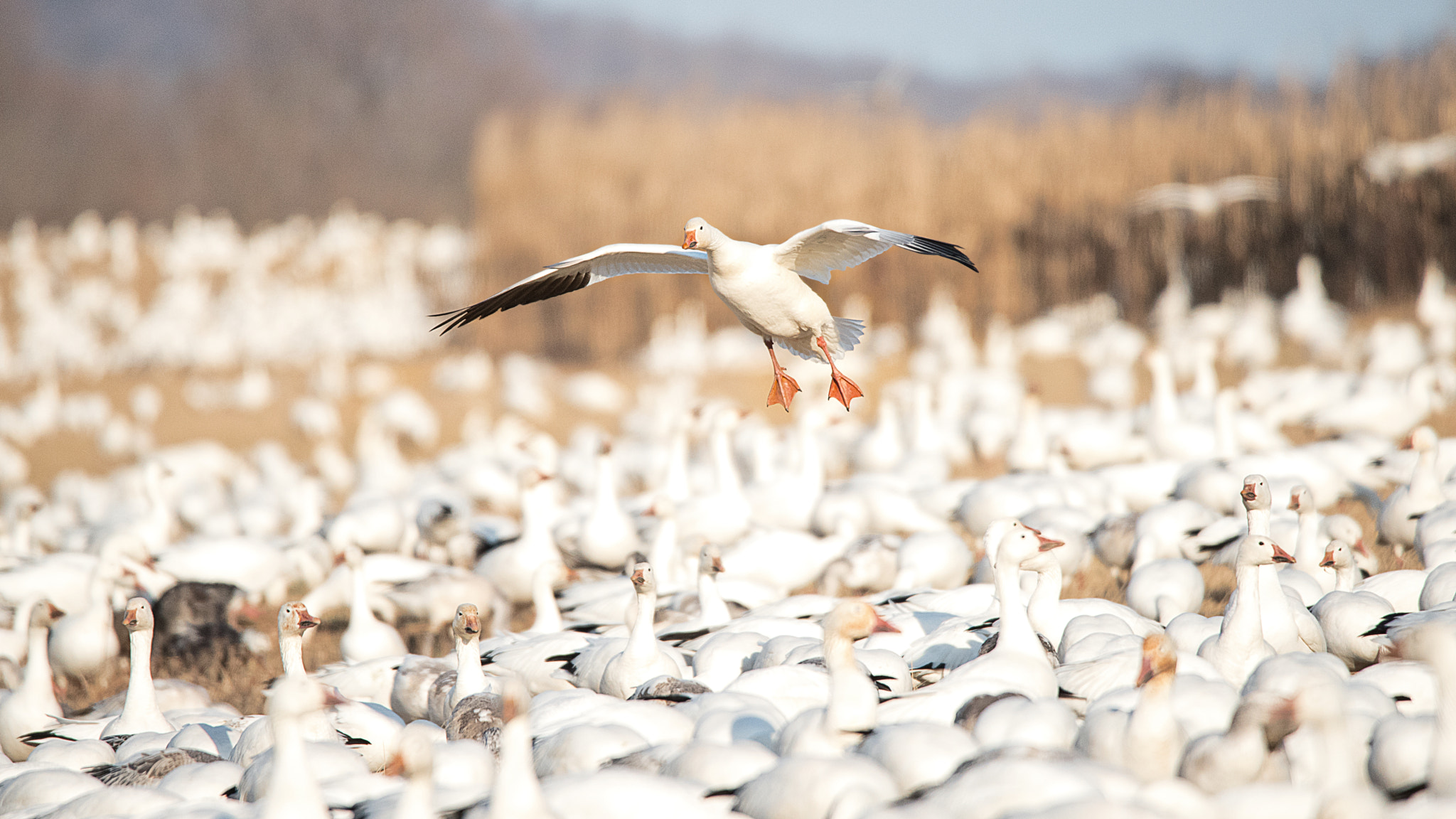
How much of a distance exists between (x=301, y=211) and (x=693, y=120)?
31671mm

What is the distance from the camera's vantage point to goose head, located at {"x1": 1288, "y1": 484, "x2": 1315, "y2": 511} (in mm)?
5590

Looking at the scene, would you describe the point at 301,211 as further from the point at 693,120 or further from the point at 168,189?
the point at 693,120

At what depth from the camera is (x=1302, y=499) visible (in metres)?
5.60

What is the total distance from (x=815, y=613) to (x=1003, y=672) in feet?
5.74

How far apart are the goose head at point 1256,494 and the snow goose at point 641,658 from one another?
2.53 metres

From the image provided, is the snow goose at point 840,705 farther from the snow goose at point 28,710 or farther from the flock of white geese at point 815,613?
the snow goose at point 28,710

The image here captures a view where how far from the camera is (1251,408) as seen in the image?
394 inches

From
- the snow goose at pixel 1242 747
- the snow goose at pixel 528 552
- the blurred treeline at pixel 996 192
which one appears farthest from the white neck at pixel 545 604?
the blurred treeline at pixel 996 192

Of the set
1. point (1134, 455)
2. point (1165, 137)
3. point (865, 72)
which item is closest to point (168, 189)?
point (1165, 137)

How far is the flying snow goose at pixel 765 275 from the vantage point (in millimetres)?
5523

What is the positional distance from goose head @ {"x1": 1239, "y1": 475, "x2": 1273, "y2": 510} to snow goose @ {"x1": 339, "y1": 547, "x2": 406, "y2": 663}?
416 cm

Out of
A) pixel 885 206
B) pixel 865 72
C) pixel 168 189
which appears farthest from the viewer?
pixel 865 72

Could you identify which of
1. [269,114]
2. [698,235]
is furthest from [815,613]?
[269,114]

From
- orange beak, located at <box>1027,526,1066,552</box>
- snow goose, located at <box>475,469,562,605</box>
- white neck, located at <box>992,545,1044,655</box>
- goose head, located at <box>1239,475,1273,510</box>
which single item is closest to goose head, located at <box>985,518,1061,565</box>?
orange beak, located at <box>1027,526,1066,552</box>
